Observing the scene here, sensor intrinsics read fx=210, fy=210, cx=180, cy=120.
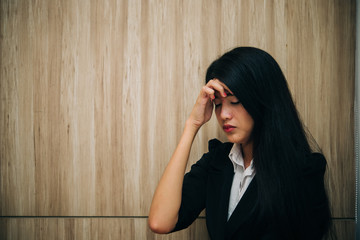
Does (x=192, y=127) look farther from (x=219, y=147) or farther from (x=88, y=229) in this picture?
(x=88, y=229)

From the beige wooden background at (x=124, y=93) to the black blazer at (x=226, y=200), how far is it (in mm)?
202

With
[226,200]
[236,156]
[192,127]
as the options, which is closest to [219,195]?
[226,200]

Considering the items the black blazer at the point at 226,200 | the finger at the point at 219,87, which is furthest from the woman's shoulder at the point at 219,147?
the finger at the point at 219,87

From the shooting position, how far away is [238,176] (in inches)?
33.7

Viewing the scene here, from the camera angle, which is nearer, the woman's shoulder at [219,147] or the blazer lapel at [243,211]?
the blazer lapel at [243,211]

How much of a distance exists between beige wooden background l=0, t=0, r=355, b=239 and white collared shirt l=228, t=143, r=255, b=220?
0.24 metres

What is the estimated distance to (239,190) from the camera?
84cm

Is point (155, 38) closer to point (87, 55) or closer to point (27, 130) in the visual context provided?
point (87, 55)

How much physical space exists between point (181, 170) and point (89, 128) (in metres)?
0.59

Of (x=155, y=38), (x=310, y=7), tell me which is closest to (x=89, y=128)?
(x=155, y=38)

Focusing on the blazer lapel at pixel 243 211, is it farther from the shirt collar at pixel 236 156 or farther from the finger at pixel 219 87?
the finger at pixel 219 87

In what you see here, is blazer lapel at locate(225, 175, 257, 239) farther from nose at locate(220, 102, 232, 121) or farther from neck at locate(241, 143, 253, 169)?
nose at locate(220, 102, 232, 121)

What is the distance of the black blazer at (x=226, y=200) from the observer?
73 centimetres

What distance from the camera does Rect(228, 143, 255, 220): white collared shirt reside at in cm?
81
